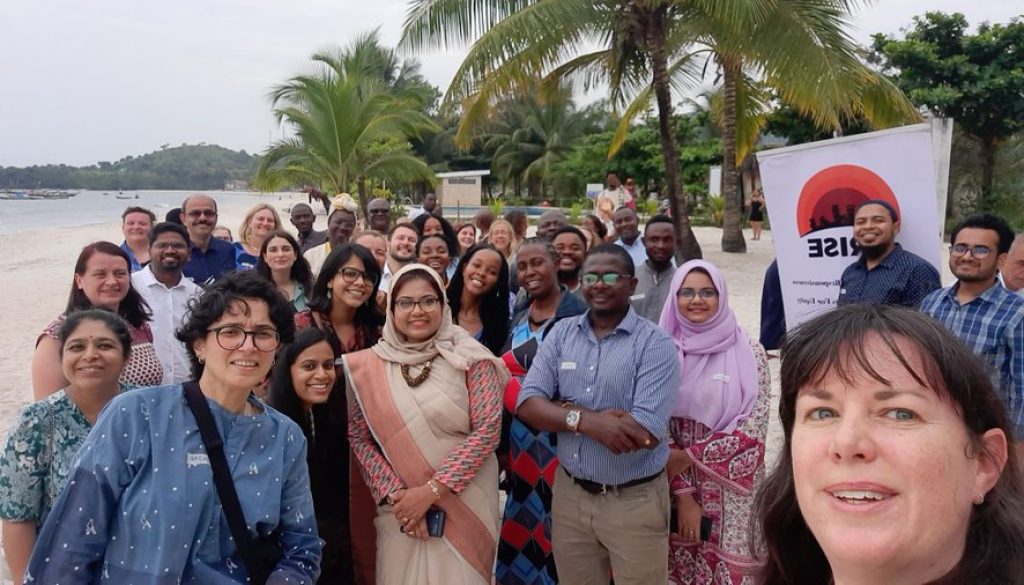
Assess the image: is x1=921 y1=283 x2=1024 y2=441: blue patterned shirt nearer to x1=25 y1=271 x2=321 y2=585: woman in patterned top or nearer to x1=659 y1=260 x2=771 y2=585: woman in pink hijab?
x1=659 y1=260 x2=771 y2=585: woman in pink hijab

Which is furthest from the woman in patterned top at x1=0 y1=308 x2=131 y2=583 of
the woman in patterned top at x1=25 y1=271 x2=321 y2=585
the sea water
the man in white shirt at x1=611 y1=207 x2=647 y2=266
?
the sea water

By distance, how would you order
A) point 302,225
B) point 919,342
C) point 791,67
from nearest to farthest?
point 919,342 < point 302,225 < point 791,67

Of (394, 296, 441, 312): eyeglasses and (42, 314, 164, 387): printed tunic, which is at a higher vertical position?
(394, 296, 441, 312): eyeglasses

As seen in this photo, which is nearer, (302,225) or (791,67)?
(302,225)

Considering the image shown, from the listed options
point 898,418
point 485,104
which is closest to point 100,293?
point 898,418

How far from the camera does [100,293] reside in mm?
3117

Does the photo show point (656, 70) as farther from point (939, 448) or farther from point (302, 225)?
point (939, 448)

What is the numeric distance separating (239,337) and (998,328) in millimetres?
3215

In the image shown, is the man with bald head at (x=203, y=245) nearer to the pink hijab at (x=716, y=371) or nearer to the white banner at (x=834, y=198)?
the pink hijab at (x=716, y=371)

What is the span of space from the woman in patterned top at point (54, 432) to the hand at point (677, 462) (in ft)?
7.18

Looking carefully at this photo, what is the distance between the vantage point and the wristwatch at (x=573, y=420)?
2.71 metres

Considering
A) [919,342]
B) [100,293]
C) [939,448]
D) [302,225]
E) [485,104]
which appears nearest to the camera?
[939,448]

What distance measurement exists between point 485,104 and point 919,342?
34.4ft

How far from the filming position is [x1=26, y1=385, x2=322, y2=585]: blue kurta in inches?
67.2
